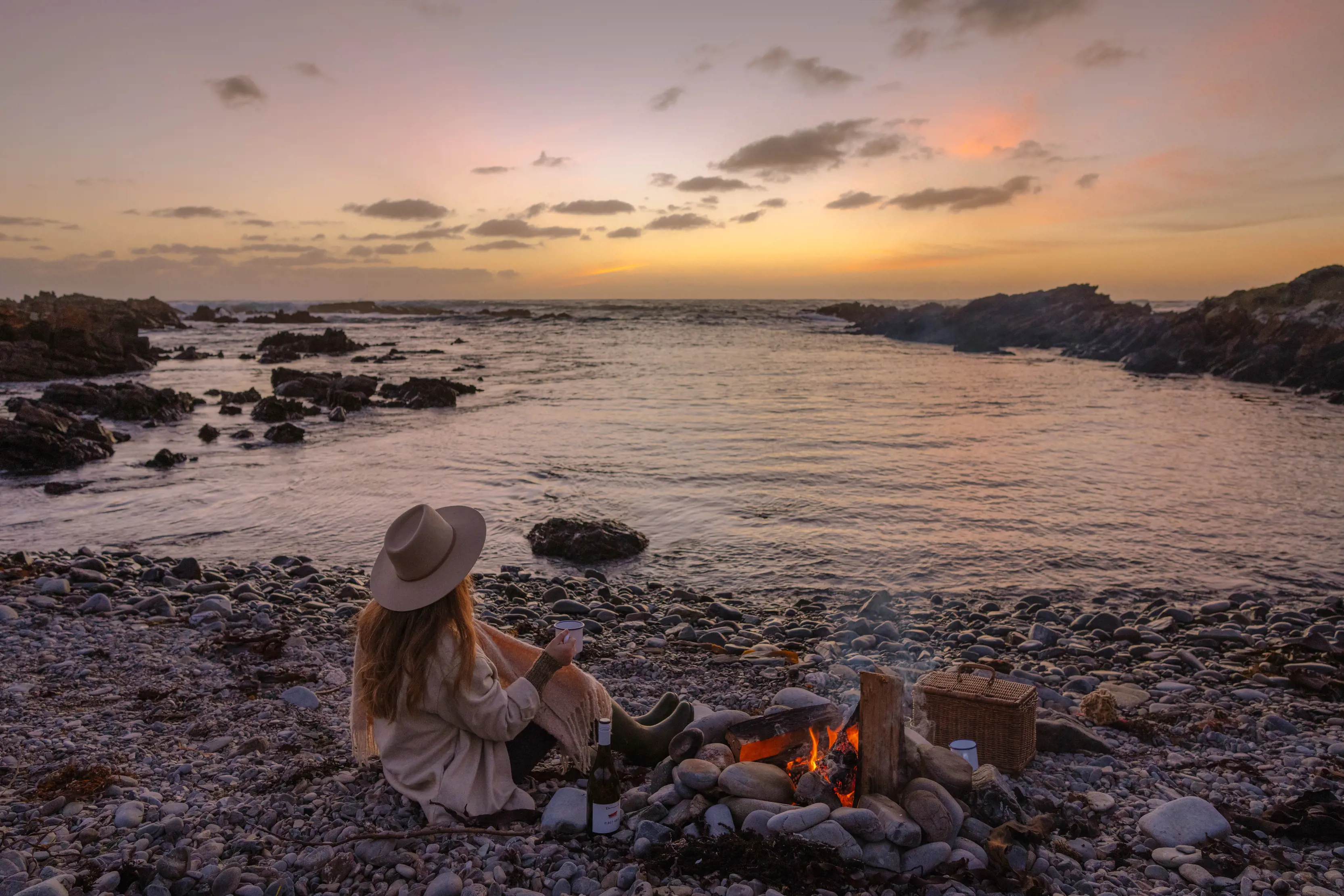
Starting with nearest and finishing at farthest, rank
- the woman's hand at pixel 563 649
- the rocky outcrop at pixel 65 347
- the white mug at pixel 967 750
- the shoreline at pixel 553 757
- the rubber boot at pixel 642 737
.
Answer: the shoreline at pixel 553 757
the woman's hand at pixel 563 649
the white mug at pixel 967 750
the rubber boot at pixel 642 737
the rocky outcrop at pixel 65 347

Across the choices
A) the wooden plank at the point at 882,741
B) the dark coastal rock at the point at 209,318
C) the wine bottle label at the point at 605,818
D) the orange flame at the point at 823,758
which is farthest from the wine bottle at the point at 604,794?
the dark coastal rock at the point at 209,318

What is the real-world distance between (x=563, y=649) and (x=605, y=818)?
34.6 inches

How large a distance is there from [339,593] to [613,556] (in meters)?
3.35

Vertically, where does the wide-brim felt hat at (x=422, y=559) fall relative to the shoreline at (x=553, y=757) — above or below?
above

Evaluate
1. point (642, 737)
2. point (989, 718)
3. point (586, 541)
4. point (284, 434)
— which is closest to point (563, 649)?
point (642, 737)

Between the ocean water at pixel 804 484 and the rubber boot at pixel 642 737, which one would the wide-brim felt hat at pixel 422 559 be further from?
the ocean water at pixel 804 484

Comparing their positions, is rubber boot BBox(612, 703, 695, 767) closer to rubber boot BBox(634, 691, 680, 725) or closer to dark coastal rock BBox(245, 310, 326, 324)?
rubber boot BBox(634, 691, 680, 725)

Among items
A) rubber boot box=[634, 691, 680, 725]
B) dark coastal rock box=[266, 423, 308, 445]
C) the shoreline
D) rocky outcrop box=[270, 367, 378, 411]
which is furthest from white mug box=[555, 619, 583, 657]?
rocky outcrop box=[270, 367, 378, 411]

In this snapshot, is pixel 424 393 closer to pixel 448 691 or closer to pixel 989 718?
pixel 448 691

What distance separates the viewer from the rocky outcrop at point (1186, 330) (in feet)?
102

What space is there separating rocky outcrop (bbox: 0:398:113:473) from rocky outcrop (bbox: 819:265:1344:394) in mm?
36784

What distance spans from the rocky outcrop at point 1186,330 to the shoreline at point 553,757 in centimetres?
2839

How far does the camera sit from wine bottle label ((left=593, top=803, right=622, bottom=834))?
161 inches

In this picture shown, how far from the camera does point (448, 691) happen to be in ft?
13.3
